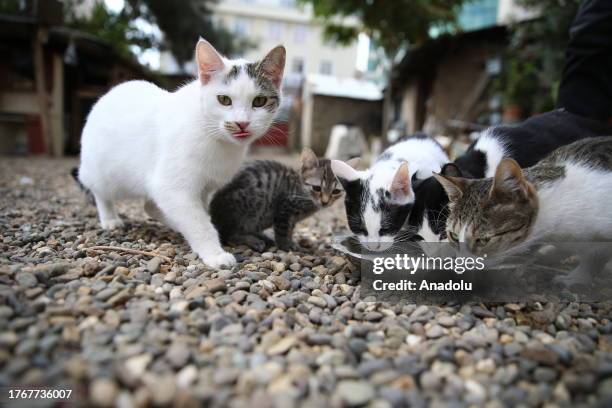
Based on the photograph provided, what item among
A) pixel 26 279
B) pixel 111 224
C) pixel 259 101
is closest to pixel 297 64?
pixel 111 224

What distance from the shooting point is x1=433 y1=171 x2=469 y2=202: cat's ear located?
190 cm

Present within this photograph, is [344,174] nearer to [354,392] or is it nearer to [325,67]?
[354,392]

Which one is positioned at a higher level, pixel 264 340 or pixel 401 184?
pixel 401 184

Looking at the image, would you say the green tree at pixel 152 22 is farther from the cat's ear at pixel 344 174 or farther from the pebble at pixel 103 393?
the pebble at pixel 103 393

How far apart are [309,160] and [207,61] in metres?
0.93

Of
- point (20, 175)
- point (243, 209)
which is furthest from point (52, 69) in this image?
point (243, 209)

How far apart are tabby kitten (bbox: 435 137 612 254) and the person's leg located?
1.40m

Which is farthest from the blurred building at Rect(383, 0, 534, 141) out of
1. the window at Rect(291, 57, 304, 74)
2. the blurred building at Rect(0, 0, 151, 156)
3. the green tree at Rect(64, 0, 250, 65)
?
the window at Rect(291, 57, 304, 74)

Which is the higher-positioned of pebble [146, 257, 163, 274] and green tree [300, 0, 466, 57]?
green tree [300, 0, 466, 57]

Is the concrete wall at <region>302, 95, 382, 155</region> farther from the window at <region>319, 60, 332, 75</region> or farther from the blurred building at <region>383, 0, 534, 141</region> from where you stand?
the window at <region>319, 60, 332, 75</region>

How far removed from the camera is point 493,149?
2664 mm

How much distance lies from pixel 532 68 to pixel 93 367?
806cm

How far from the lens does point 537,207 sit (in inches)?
71.8

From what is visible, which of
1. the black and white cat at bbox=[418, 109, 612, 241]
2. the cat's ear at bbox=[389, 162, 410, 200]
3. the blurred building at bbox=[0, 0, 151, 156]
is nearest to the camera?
the cat's ear at bbox=[389, 162, 410, 200]
